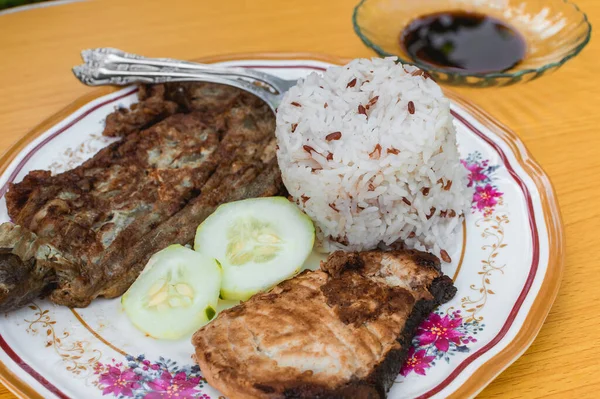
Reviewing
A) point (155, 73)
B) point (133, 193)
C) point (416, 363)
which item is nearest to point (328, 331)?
point (416, 363)

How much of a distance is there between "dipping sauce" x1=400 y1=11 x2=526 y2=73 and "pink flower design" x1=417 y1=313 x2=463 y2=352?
1981 millimetres

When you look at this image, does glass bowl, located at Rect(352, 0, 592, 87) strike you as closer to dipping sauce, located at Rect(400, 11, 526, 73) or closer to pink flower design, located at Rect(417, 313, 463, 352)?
dipping sauce, located at Rect(400, 11, 526, 73)

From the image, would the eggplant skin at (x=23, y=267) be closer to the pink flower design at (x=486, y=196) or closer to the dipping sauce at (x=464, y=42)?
the pink flower design at (x=486, y=196)

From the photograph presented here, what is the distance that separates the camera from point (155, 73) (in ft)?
12.5

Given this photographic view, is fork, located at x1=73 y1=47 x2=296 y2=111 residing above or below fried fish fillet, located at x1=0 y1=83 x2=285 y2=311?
above

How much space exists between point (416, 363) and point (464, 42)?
2.74m

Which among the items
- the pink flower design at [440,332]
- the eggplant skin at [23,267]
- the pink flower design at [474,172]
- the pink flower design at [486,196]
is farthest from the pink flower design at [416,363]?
the eggplant skin at [23,267]

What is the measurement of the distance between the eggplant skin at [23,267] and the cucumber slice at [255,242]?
2.15 feet

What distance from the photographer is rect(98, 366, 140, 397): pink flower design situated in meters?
2.34

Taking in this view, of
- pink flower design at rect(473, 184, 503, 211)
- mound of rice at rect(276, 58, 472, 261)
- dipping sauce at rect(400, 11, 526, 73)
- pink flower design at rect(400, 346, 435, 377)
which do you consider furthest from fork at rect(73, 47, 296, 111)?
pink flower design at rect(400, 346, 435, 377)

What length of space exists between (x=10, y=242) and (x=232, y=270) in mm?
961

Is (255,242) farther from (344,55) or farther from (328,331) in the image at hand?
(344,55)

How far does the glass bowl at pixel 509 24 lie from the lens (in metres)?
4.00

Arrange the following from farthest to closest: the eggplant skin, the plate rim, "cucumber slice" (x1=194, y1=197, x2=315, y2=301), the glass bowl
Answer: the glass bowl → "cucumber slice" (x1=194, y1=197, x2=315, y2=301) → the eggplant skin → the plate rim
